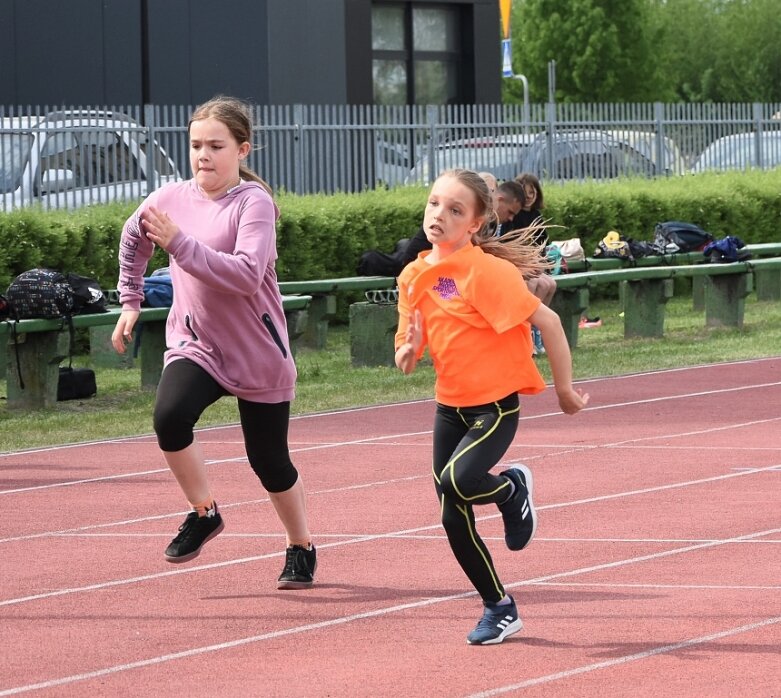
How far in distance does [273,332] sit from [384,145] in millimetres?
15961

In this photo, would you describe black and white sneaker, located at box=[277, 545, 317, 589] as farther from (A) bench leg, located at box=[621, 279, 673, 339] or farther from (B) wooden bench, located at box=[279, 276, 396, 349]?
(A) bench leg, located at box=[621, 279, 673, 339]

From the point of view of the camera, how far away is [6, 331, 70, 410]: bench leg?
526 inches

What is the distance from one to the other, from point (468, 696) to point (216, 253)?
185cm

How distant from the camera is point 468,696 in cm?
532

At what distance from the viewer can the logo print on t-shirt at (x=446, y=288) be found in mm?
6062

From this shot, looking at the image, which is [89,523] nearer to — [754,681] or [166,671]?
[166,671]

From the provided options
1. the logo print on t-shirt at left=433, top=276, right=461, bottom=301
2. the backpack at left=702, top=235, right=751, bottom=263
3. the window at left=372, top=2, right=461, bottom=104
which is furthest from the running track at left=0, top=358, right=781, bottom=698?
the window at left=372, top=2, right=461, bottom=104

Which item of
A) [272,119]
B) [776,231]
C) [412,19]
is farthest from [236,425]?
[412,19]

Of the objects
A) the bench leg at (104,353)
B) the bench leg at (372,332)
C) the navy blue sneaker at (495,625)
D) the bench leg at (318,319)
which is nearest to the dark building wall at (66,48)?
the bench leg at (318,319)

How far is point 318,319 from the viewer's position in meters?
17.7

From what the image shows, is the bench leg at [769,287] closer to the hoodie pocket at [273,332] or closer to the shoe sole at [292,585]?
the shoe sole at [292,585]

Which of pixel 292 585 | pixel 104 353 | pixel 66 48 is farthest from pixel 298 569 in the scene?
pixel 66 48

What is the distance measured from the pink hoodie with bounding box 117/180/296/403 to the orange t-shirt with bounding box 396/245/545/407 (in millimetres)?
714

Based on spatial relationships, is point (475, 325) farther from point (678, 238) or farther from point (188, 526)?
point (678, 238)
